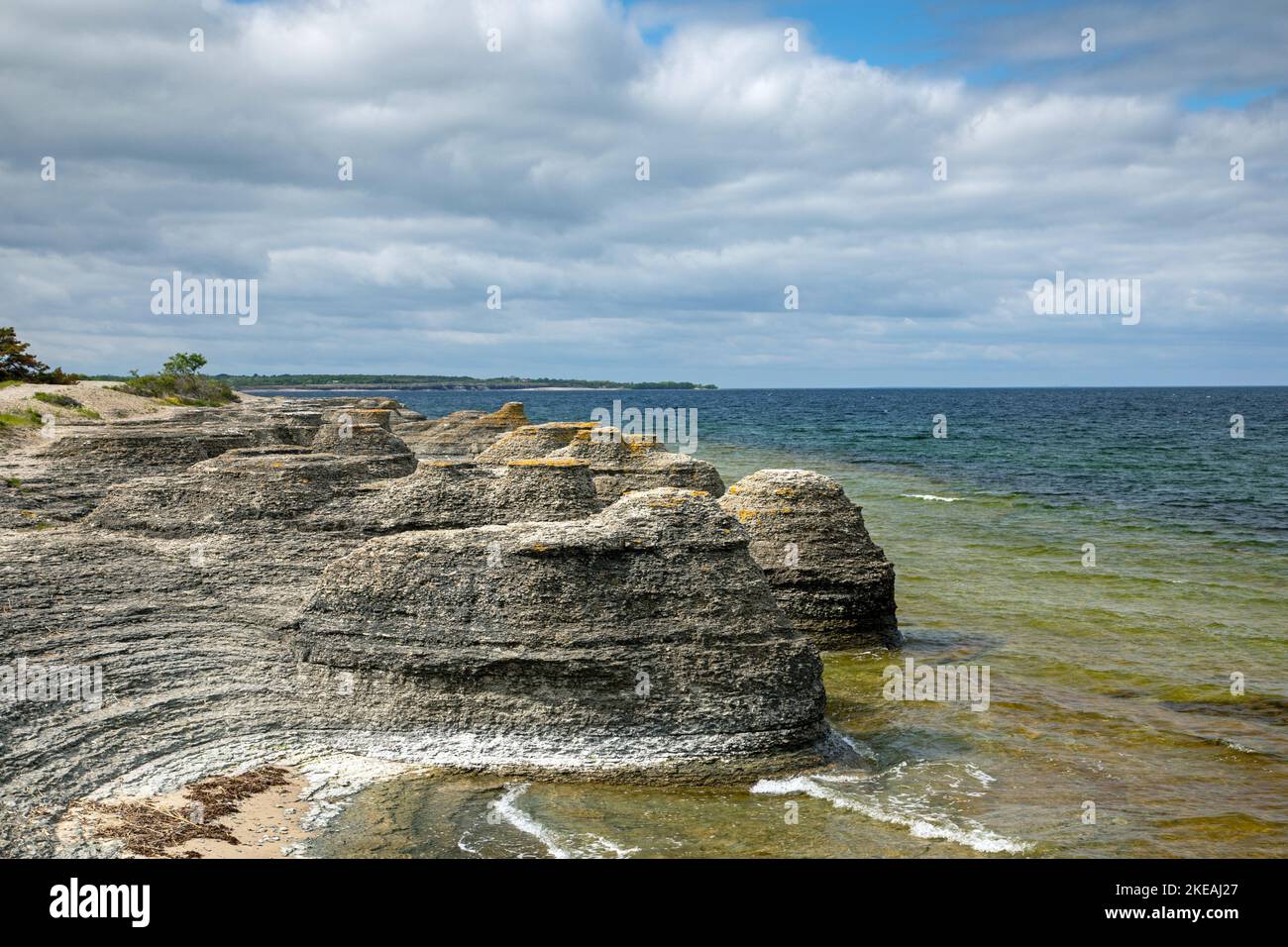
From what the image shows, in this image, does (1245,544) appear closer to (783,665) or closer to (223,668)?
(783,665)

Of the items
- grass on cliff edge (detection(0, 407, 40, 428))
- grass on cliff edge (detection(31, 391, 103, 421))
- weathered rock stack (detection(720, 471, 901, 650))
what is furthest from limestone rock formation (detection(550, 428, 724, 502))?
grass on cliff edge (detection(31, 391, 103, 421))

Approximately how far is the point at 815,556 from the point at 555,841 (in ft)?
37.2

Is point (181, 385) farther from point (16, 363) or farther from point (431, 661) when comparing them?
point (431, 661)

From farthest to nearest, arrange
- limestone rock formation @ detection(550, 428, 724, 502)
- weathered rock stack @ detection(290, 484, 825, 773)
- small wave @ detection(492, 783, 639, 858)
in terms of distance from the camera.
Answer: limestone rock formation @ detection(550, 428, 724, 502), weathered rock stack @ detection(290, 484, 825, 773), small wave @ detection(492, 783, 639, 858)

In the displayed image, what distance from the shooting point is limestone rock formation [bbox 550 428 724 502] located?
28.9m

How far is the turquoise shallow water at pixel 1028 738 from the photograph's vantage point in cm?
1370

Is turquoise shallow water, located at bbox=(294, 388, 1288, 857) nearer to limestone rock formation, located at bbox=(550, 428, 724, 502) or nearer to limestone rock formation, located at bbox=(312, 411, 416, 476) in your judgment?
limestone rock formation, located at bbox=(550, 428, 724, 502)

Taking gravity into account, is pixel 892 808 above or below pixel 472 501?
below

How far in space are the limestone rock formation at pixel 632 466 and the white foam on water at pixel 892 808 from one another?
13.7 metres

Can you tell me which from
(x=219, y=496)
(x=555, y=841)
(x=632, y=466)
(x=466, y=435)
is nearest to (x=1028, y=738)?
(x=555, y=841)

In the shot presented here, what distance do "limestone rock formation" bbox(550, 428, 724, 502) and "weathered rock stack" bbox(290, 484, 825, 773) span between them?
11.9 meters

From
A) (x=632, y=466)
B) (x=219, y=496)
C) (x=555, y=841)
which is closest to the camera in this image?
(x=555, y=841)

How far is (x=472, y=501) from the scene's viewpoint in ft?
67.6

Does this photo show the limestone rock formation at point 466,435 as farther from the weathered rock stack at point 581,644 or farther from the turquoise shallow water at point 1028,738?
the weathered rock stack at point 581,644
